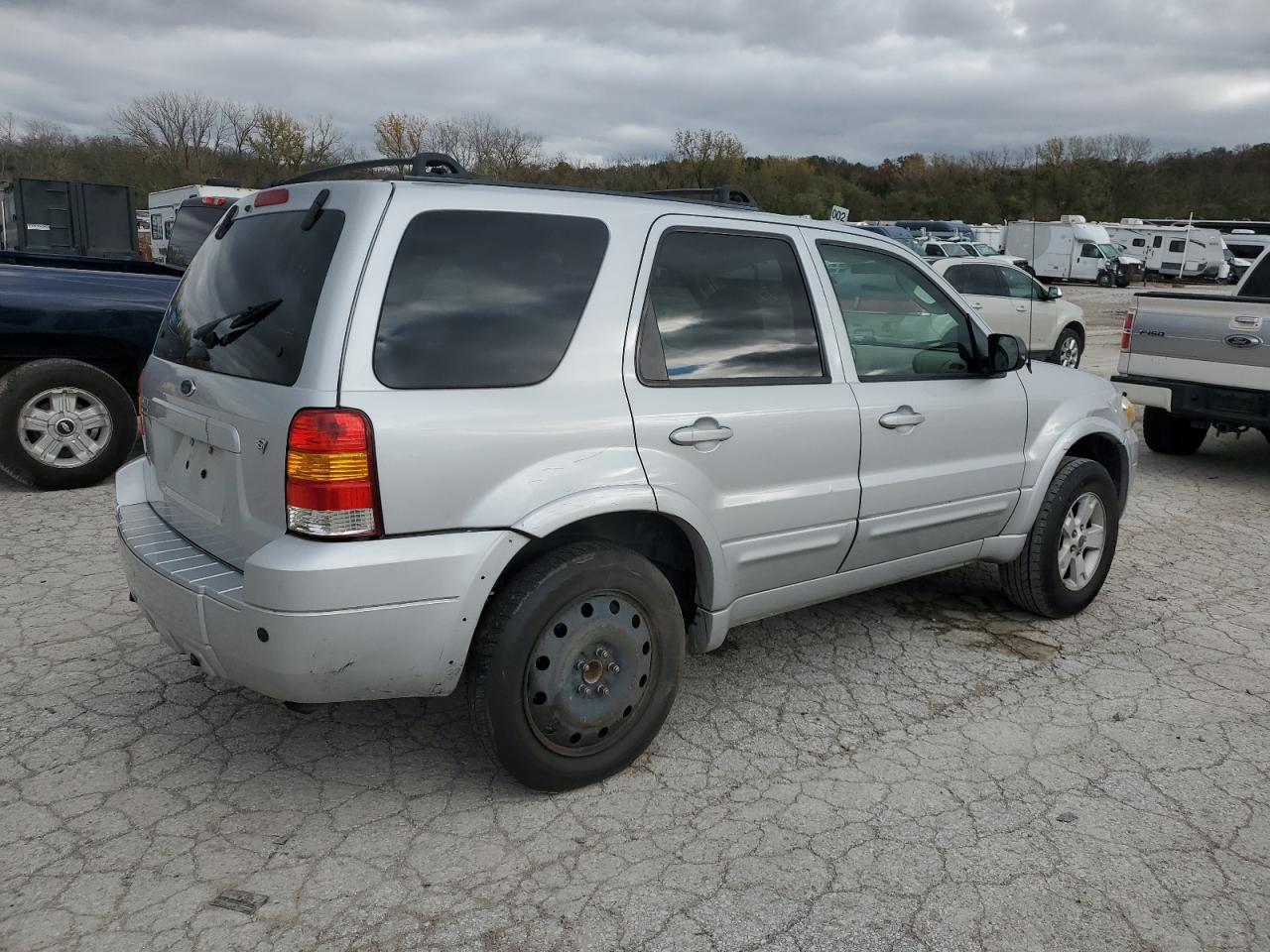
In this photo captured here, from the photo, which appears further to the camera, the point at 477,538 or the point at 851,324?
the point at 851,324

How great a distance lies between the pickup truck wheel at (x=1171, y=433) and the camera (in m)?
8.70

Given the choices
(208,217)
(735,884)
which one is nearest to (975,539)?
(735,884)

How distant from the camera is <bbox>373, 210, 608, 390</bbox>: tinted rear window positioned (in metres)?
2.76

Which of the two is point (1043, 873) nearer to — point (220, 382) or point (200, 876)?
point (200, 876)

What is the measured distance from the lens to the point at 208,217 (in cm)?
914

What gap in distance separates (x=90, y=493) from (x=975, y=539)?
17.9 ft

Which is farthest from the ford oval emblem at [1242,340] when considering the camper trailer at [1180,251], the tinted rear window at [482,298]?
the camper trailer at [1180,251]

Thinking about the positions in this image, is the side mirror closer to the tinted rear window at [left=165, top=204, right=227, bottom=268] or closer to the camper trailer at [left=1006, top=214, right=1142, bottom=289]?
the tinted rear window at [left=165, top=204, right=227, bottom=268]

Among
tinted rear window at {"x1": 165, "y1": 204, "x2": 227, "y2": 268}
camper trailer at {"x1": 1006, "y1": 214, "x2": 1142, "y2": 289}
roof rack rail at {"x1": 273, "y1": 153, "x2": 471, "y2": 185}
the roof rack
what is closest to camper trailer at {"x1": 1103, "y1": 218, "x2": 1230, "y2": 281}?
camper trailer at {"x1": 1006, "y1": 214, "x2": 1142, "y2": 289}

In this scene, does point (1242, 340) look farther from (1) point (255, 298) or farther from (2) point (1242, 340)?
(1) point (255, 298)

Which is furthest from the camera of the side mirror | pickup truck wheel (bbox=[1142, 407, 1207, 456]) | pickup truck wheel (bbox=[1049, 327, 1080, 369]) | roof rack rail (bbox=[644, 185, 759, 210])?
pickup truck wheel (bbox=[1049, 327, 1080, 369])

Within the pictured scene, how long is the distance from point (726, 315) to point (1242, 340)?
5597mm

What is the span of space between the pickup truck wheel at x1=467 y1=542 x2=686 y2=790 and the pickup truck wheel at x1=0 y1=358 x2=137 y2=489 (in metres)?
4.79

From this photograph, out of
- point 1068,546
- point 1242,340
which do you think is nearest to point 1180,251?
point 1242,340
